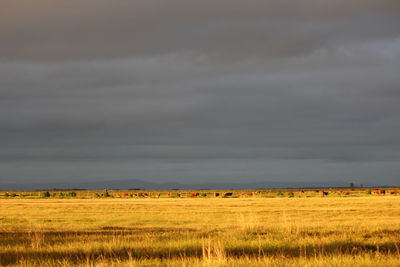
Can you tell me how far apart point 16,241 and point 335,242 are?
38.0ft

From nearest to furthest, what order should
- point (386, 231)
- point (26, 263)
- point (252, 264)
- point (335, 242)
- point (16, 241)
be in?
point (252, 264) → point (26, 263) → point (335, 242) → point (16, 241) → point (386, 231)

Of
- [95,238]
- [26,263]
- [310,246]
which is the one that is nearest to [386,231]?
[310,246]

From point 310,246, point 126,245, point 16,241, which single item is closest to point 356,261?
point 310,246

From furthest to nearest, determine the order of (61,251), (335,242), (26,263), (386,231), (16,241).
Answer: (386,231) < (16,241) < (335,242) < (61,251) < (26,263)

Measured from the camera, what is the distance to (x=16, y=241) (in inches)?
835

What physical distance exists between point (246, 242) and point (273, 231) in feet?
16.6

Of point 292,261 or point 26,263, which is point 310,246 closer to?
point 292,261

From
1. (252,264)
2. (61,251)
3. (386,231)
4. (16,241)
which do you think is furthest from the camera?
(386,231)

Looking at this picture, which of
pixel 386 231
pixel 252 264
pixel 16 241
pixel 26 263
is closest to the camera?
pixel 252 264

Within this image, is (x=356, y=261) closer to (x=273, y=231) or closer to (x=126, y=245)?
(x=126, y=245)

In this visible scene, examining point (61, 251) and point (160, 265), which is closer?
point (160, 265)

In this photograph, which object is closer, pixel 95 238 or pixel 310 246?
pixel 310 246

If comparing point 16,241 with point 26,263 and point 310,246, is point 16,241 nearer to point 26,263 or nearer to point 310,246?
point 26,263

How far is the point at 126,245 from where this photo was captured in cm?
1848
